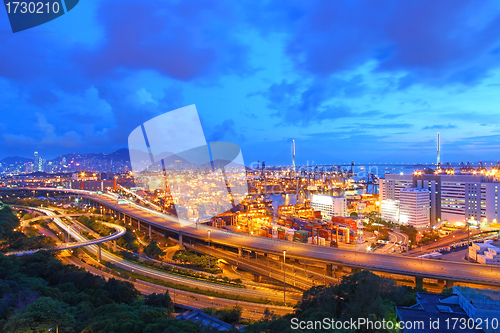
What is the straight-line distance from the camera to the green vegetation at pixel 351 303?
207 centimetres

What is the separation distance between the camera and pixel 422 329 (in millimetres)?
2078

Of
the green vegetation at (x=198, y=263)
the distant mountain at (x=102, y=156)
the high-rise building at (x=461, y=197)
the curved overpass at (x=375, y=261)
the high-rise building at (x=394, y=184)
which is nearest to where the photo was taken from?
the curved overpass at (x=375, y=261)

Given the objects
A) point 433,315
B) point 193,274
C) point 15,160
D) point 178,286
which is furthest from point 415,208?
point 15,160

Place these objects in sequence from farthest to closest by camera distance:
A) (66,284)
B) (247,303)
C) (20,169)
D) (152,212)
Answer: (20,169) < (152,212) < (247,303) < (66,284)

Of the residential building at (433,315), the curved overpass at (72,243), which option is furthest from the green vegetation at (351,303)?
the curved overpass at (72,243)

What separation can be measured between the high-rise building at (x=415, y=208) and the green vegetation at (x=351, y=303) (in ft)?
27.4

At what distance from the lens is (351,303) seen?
2.34 m

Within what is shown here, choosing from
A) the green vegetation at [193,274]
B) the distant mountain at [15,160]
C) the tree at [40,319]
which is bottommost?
the green vegetation at [193,274]

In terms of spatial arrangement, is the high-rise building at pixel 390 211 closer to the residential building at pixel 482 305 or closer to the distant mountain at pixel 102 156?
the residential building at pixel 482 305

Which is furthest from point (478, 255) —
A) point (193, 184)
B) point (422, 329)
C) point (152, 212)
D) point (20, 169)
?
point (20, 169)

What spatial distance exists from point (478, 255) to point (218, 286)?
217 inches

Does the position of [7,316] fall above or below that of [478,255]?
above

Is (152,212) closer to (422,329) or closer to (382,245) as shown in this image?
(382,245)

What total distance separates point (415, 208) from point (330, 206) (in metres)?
3.16
